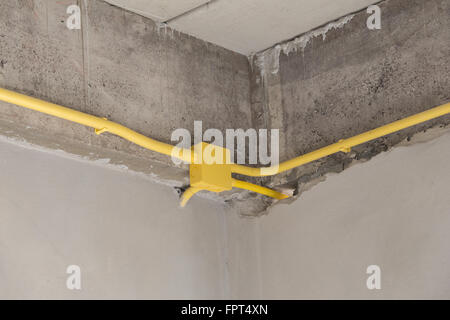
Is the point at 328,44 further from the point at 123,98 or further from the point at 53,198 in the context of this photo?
the point at 53,198

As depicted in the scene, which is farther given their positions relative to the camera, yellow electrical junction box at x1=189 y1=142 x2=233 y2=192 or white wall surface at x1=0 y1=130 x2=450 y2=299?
yellow electrical junction box at x1=189 y1=142 x2=233 y2=192

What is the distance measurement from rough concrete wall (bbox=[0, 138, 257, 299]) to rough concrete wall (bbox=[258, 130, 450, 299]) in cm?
16

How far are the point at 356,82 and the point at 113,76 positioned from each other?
2.96 ft

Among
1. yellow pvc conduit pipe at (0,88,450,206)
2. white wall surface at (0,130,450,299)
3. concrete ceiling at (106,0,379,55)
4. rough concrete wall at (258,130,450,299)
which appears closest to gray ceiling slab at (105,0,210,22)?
concrete ceiling at (106,0,379,55)

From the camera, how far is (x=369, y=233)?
265 centimetres

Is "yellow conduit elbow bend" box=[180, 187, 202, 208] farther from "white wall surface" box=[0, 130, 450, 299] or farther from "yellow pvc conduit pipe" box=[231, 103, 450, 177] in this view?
"yellow pvc conduit pipe" box=[231, 103, 450, 177]

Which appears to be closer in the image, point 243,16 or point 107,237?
point 107,237

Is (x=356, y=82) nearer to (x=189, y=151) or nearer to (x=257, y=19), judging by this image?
(x=257, y=19)

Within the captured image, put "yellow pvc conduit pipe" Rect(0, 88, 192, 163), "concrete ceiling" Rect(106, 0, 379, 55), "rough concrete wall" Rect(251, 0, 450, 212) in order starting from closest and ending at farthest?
1. "yellow pvc conduit pipe" Rect(0, 88, 192, 163)
2. "rough concrete wall" Rect(251, 0, 450, 212)
3. "concrete ceiling" Rect(106, 0, 379, 55)

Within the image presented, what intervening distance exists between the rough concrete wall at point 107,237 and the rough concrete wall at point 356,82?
1.24 ft

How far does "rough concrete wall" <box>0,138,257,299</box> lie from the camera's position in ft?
7.76

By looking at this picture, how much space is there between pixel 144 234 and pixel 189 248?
9.0 inches

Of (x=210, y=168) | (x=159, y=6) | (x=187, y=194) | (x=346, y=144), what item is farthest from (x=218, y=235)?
(x=159, y=6)

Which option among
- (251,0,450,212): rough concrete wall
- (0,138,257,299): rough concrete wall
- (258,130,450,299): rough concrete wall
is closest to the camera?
(0,138,257,299): rough concrete wall
